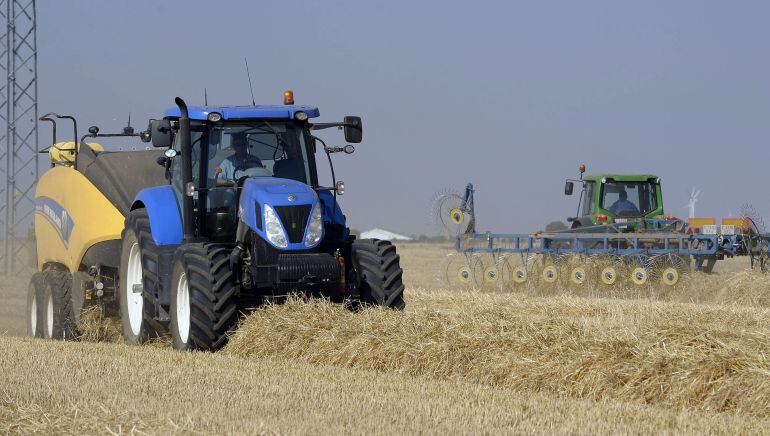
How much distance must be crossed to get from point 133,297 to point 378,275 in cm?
290

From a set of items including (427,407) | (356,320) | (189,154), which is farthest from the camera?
(189,154)

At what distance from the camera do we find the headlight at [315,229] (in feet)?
33.9

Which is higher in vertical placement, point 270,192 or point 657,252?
point 270,192

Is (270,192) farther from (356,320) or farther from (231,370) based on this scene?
(231,370)

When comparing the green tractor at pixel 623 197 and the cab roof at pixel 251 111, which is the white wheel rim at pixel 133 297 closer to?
the cab roof at pixel 251 111

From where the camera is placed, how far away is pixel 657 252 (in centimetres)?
2000

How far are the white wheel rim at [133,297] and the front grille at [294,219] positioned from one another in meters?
2.42

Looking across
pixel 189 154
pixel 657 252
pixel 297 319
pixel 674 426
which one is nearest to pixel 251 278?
pixel 297 319

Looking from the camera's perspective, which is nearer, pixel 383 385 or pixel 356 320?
pixel 383 385

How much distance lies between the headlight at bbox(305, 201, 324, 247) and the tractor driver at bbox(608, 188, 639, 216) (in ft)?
45.4

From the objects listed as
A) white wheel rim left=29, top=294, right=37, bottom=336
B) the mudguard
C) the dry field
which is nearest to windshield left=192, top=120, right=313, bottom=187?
the mudguard

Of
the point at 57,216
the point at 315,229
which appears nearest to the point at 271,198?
the point at 315,229

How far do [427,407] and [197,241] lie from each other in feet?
14.4

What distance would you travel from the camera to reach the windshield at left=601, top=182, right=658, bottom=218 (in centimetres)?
2323
